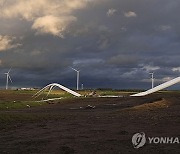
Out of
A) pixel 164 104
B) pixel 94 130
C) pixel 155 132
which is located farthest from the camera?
pixel 164 104

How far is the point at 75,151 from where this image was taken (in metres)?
20.8

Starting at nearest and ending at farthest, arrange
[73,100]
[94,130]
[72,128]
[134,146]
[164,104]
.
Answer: [134,146]
[94,130]
[72,128]
[164,104]
[73,100]

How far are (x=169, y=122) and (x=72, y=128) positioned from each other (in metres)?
8.60

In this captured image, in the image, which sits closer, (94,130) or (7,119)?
(94,130)

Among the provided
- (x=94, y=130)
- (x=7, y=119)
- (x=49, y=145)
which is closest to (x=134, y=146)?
(x=49, y=145)

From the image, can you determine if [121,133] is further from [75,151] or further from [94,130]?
[75,151]

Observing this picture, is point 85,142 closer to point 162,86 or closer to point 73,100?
point 73,100

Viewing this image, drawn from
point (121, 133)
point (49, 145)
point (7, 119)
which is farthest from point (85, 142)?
point (7, 119)

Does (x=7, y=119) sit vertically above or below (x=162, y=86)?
below

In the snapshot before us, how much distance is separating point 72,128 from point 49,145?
8823 millimetres

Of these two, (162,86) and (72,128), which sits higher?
(162,86)

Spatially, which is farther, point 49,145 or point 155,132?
point 155,132

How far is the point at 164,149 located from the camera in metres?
20.4

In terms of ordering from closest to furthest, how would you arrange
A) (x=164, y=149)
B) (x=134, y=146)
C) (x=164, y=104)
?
(x=164, y=149) < (x=134, y=146) < (x=164, y=104)
